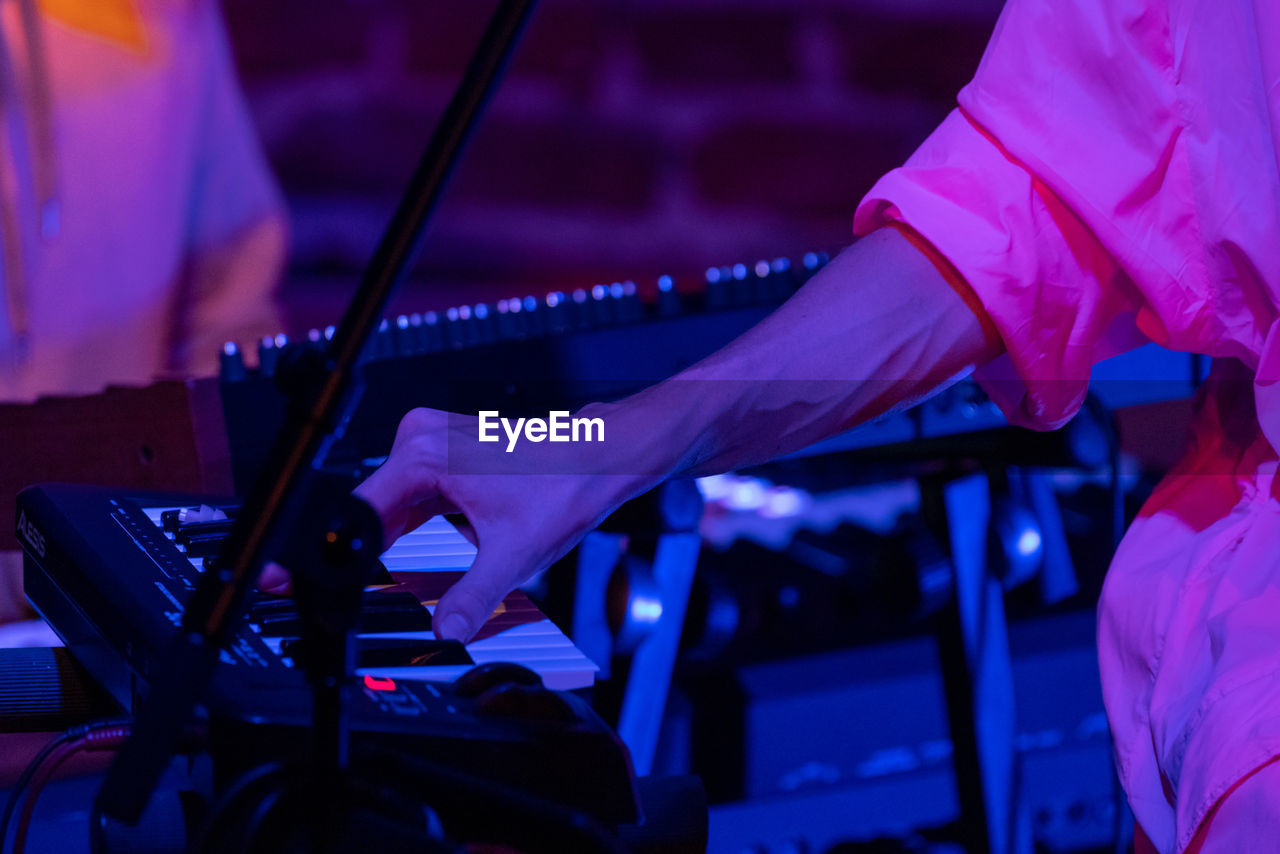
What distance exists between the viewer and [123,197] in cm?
147

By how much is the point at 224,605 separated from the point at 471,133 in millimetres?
188

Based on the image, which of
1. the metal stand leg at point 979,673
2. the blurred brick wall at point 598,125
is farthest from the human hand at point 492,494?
the blurred brick wall at point 598,125

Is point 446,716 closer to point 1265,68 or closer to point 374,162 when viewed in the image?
point 1265,68

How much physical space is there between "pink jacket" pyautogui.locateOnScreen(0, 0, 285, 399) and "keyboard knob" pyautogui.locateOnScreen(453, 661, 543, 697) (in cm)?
107

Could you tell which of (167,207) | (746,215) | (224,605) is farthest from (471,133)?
(746,215)

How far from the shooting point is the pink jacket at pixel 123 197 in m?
1.43

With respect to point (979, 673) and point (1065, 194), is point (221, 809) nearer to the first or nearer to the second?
point (1065, 194)

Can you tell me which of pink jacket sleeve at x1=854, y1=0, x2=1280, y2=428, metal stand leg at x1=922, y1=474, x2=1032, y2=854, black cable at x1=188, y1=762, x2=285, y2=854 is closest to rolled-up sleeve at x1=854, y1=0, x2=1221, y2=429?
pink jacket sleeve at x1=854, y1=0, x2=1280, y2=428

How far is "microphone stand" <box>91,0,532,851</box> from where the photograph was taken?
0.39m

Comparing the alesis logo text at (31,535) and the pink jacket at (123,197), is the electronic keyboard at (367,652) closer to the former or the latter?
the alesis logo text at (31,535)

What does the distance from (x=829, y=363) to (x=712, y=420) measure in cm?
7

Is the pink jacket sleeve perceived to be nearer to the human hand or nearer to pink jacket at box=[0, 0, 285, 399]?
the human hand

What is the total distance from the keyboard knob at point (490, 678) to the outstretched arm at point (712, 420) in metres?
0.02

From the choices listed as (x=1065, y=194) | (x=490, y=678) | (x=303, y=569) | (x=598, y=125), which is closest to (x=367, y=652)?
(x=490, y=678)
